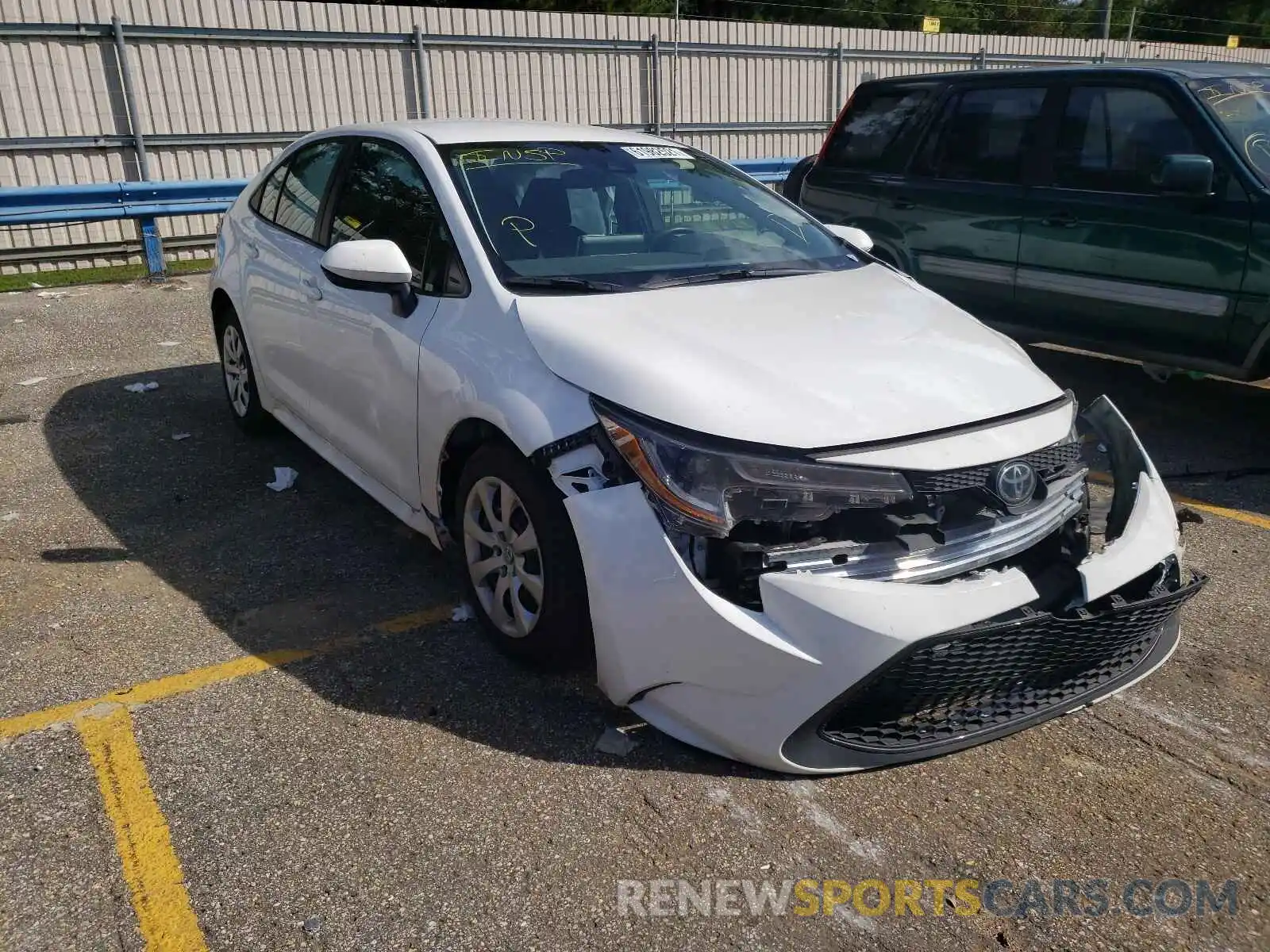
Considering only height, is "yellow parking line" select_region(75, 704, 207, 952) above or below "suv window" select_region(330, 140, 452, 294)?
below

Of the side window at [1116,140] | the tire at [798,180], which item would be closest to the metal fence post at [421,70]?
the tire at [798,180]

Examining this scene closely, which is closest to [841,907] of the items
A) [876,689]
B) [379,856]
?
[876,689]

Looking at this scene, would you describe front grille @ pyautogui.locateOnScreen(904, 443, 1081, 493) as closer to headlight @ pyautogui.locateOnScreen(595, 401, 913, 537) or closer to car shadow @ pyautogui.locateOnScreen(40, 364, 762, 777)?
headlight @ pyautogui.locateOnScreen(595, 401, 913, 537)

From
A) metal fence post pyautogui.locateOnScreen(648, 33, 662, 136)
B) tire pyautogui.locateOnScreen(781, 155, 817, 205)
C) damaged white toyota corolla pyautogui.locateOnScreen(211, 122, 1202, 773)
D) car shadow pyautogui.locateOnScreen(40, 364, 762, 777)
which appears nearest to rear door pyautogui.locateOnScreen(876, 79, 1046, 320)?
tire pyautogui.locateOnScreen(781, 155, 817, 205)

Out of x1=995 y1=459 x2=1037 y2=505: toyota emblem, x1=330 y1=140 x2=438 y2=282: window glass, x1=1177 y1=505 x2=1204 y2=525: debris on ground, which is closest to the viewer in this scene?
x1=995 y1=459 x2=1037 y2=505: toyota emblem

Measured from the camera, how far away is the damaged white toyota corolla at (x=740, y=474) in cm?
275

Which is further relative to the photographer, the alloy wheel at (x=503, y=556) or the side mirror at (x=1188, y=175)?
the side mirror at (x=1188, y=175)

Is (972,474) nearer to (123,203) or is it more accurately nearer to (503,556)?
(503,556)

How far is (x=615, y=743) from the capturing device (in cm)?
312

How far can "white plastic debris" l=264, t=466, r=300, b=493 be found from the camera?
5160 mm

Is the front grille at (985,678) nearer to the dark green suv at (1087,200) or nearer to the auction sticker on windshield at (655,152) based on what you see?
the auction sticker on windshield at (655,152)

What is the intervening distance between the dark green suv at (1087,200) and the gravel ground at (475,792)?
1.59 meters

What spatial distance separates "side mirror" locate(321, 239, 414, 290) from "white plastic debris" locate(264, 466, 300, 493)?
5.62ft

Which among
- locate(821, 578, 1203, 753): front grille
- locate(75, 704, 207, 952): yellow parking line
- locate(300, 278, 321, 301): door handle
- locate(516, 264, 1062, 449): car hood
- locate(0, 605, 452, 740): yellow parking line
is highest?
locate(516, 264, 1062, 449): car hood
